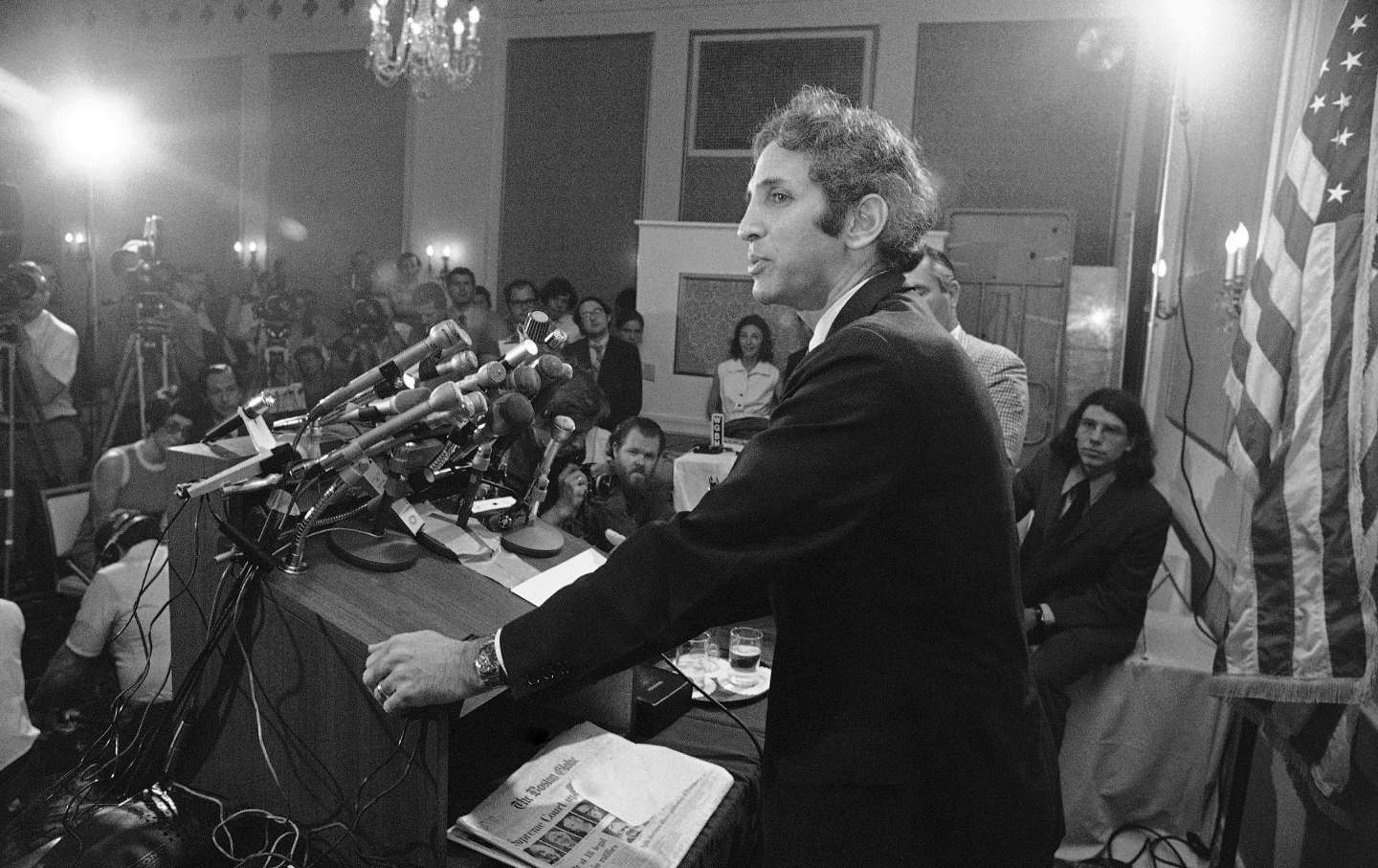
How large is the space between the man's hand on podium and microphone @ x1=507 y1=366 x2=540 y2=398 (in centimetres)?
42

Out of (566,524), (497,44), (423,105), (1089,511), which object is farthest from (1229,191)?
(423,105)

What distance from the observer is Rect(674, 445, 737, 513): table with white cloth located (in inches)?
165

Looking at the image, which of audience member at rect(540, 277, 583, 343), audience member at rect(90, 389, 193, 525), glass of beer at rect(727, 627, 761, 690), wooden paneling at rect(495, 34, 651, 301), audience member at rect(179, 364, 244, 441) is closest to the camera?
glass of beer at rect(727, 627, 761, 690)

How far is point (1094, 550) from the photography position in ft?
10.8

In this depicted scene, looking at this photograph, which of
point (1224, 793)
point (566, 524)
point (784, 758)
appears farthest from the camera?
point (566, 524)

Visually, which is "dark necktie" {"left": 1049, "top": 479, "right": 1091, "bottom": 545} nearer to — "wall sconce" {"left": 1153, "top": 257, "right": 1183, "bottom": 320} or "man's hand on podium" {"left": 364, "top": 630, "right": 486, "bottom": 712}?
"wall sconce" {"left": 1153, "top": 257, "right": 1183, "bottom": 320}

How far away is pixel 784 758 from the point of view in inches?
45.0

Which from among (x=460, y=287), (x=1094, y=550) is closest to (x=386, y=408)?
(x=1094, y=550)

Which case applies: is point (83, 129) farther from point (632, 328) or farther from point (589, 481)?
point (589, 481)

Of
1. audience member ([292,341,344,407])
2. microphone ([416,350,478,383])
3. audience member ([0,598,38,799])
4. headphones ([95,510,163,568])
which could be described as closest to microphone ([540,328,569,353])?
microphone ([416,350,478,383])

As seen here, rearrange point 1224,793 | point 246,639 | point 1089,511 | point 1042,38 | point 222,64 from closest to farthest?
point 246,639 < point 1224,793 < point 1089,511 < point 1042,38 < point 222,64

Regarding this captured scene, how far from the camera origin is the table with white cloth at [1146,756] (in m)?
3.09

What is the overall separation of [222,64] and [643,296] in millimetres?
5515

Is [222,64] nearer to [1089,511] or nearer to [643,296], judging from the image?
[643,296]
